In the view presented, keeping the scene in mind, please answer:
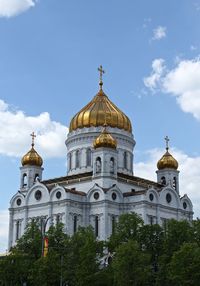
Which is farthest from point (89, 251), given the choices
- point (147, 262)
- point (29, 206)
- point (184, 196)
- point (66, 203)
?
point (184, 196)

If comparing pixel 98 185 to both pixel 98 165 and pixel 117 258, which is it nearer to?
pixel 98 165

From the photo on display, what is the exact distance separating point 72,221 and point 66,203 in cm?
241

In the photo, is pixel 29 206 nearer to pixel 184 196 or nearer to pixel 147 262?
pixel 184 196

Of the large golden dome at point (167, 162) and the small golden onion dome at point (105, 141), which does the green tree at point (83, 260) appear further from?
the large golden dome at point (167, 162)

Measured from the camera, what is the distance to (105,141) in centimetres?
7919

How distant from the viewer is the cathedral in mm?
77062

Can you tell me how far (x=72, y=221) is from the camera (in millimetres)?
76938

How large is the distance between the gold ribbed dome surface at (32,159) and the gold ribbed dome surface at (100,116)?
241 inches

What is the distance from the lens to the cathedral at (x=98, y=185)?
77.1 meters

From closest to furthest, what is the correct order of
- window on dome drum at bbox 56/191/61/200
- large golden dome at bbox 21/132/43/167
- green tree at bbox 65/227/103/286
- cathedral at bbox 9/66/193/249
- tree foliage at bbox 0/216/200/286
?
tree foliage at bbox 0/216/200/286 < green tree at bbox 65/227/103/286 < cathedral at bbox 9/66/193/249 < window on dome drum at bbox 56/191/61/200 < large golden dome at bbox 21/132/43/167

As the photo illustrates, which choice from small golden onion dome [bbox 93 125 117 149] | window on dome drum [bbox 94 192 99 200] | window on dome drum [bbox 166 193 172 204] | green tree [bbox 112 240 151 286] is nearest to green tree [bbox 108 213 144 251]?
green tree [bbox 112 240 151 286]

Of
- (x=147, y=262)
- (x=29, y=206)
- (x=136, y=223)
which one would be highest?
(x=29, y=206)

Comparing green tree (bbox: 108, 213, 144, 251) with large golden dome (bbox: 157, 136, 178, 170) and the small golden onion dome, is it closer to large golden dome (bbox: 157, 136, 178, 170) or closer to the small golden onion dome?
the small golden onion dome

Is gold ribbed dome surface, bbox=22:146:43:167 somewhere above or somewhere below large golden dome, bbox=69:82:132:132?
below
